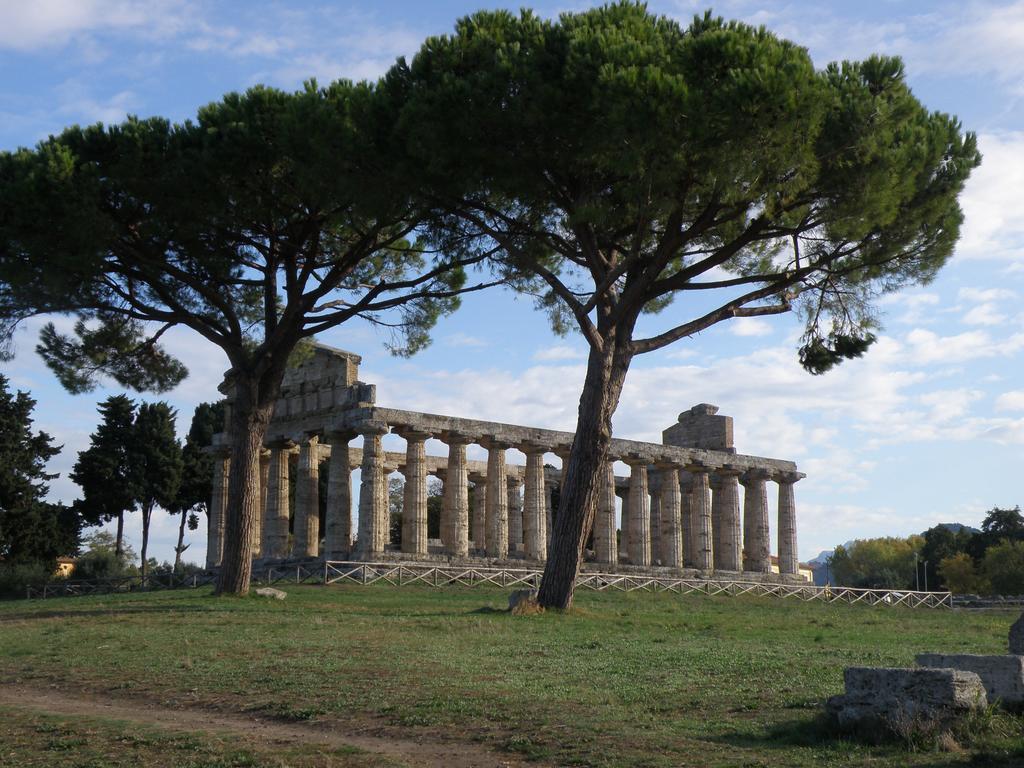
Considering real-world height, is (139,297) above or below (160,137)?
below

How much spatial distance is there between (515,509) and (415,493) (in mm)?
10436

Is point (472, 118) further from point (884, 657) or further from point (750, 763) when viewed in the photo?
point (750, 763)

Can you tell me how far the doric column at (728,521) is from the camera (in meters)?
52.3

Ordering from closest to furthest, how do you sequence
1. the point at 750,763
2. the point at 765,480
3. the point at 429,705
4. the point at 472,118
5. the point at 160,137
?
1. the point at 750,763
2. the point at 429,705
3. the point at 472,118
4. the point at 160,137
5. the point at 765,480

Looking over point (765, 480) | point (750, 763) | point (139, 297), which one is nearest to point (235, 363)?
point (139, 297)

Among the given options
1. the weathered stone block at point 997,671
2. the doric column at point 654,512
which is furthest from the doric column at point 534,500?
the weathered stone block at point 997,671

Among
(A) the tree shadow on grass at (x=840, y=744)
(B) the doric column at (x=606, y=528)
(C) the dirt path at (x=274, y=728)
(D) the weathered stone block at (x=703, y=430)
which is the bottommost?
(C) the dirt path at (x=274, y=728)

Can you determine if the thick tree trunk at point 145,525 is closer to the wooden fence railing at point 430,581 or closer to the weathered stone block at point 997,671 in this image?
the wooden fence railing at point 430,581

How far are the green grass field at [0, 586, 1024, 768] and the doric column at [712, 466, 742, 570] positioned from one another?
25303mm

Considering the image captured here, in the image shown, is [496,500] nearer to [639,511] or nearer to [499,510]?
[499,510]

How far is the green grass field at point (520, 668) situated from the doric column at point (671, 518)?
23.1m

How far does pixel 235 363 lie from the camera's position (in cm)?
2756

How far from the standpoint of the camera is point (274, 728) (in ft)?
38.4

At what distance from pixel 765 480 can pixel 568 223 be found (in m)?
33.1
